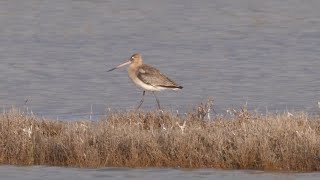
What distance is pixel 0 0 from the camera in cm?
3041

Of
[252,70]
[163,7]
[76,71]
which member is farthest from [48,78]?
[163,7]

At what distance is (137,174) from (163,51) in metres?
11.2

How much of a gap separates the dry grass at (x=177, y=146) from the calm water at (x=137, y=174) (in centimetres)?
13

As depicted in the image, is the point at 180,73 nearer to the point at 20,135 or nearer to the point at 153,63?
the point at 153,63

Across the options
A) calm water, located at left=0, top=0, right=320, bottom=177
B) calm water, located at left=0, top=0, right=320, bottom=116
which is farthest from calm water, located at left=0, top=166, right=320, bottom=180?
calm water, located at left=0, top=0, right=320, bottom=116

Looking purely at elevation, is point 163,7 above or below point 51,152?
above

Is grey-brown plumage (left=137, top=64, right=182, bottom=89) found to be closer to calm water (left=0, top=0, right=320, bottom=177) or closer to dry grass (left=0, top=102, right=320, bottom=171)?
calm water (left=0, top=0, right=320, bottom=177)

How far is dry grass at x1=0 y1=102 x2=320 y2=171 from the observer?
484 inches

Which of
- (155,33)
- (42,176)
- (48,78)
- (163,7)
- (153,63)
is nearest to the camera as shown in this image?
(42,176)

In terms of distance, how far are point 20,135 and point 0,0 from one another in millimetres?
17843

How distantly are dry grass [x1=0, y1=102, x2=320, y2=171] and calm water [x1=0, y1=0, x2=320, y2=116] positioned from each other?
3658 millimetres

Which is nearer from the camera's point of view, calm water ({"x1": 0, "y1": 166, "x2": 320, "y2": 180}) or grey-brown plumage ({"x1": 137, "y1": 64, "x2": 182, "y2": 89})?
calm water ({"x1": 0, "y1": 166, "x2": 320, "y2": 180})

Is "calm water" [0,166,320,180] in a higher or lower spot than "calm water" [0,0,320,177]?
lower

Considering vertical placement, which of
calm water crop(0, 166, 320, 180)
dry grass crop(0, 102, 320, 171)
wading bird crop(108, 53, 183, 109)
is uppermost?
wading bird crop(108, 53, 183, 109)
